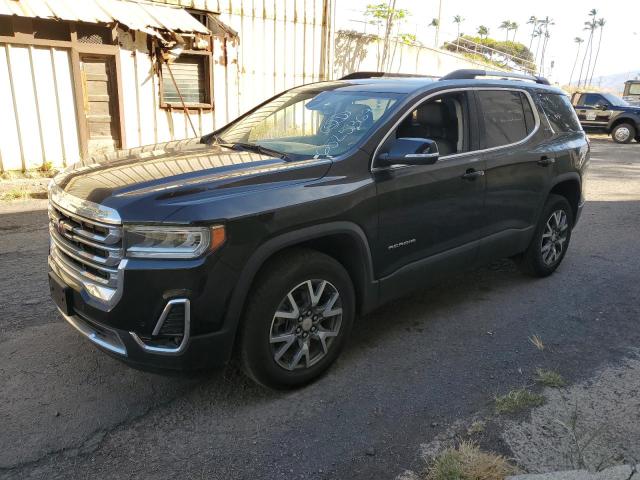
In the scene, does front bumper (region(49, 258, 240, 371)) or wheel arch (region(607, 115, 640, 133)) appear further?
wheel arch (region(607, 115, 640, 133))

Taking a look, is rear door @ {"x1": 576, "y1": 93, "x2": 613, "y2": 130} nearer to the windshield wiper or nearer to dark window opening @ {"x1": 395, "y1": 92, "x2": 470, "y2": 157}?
dark window opening @ {"x1": 395, "y1": 92, "x2": 470, "y2": 157}

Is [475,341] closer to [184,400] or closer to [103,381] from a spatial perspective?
[184,400]

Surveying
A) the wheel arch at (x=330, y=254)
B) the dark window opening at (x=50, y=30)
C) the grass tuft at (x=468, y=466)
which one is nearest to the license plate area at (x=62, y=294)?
the wheel arch at (x=330, y=254)

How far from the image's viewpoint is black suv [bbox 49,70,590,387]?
8.34ft

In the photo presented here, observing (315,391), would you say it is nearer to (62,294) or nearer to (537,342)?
(62,294)

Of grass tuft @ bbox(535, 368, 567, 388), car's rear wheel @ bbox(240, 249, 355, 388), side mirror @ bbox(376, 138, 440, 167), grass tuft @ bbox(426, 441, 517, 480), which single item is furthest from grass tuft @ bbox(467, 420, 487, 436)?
side mirror @ bbox(376, 138, 440, 167)

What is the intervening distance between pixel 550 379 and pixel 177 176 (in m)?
2.51

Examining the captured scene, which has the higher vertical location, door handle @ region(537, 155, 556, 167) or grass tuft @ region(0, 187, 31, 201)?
door handle @ region(537, 155, 556, 167)

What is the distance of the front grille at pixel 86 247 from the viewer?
8.37 ft

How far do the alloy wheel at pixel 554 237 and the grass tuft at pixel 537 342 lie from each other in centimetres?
133

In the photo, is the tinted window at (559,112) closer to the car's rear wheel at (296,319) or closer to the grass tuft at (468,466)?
the car's rear wheel at (296,319)

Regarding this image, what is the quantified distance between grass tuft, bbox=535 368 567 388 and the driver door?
3.20ft

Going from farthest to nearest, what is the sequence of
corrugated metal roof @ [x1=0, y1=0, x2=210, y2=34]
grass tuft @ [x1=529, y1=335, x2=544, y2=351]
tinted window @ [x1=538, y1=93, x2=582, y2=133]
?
corrugated metal roof @ [x1=0, y1=0, x2=210, y2=34]
tinted window @ [x1=538, y1=93, x2=582, y2=133]
grass tuft @ [x1=529, y1=335, x2=544, y2=351]

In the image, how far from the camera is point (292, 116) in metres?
4.06
